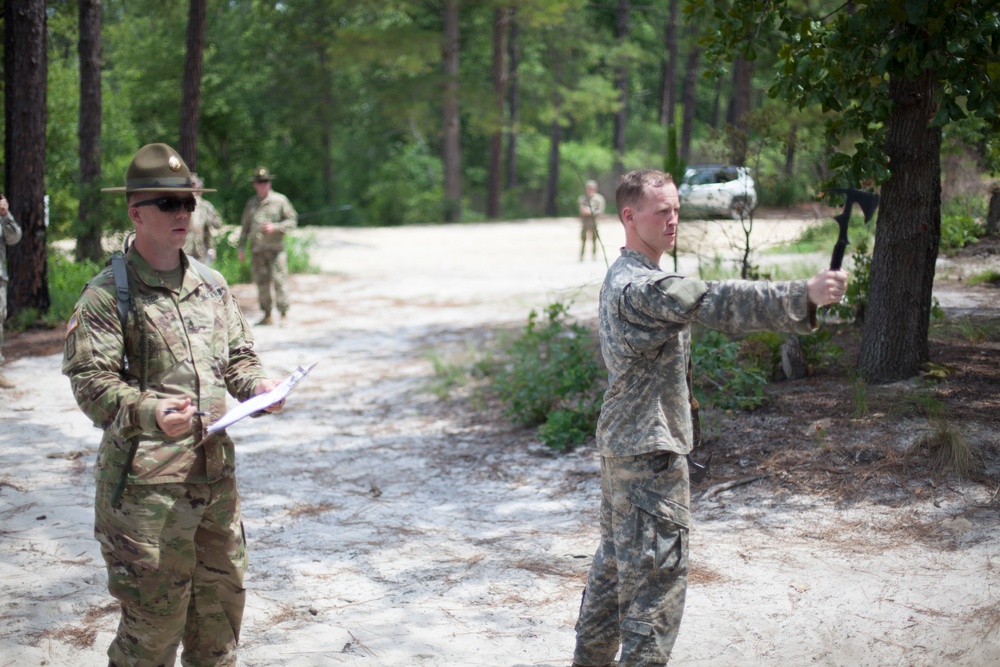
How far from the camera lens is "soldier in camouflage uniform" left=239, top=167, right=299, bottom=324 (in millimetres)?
12734

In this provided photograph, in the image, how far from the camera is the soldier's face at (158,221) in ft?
10.7

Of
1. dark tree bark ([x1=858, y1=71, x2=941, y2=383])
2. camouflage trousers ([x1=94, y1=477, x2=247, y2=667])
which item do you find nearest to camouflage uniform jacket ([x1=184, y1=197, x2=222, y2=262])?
dark tree bark ([x1=858, y1=71, x2=941, y2=383])

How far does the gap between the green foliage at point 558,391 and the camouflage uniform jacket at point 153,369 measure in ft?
13.7

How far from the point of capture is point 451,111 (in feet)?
105

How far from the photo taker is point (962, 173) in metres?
13.7

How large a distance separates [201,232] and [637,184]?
10.2 m

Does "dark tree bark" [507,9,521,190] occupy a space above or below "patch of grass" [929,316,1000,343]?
above

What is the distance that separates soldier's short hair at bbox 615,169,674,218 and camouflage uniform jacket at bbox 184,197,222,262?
9.80 metres

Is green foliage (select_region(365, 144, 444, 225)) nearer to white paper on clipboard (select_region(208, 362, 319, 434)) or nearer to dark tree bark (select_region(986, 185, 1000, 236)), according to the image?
dark tree bark (select_region(986, 185, 1000, 236))

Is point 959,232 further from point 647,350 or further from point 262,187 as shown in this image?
point 647,350

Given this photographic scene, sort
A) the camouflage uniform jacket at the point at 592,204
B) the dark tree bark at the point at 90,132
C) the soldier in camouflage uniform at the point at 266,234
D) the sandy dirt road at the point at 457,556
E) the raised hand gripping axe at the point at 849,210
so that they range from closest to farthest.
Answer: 1. the raised hand gripping axe at the point at 849,210
2. the sandy dirt road at the point at 457,556
3. the camouflage uniform jacket at the point at 592,204
4. the soldier in camouflage uniform at the point at 266,234
5. the dark tree bark at the point at 90,132

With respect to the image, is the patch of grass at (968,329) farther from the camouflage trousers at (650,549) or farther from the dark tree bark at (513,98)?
the dark tree bark at (513,98)

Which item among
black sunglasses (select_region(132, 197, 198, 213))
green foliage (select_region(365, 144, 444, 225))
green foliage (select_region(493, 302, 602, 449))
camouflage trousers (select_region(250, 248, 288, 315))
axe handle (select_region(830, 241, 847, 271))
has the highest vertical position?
green foliage (select_region(365, 144, 444, 225))

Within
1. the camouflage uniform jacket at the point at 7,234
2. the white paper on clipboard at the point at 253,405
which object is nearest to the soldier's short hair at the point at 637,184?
the white paper on clipboard at the point at 253,405
